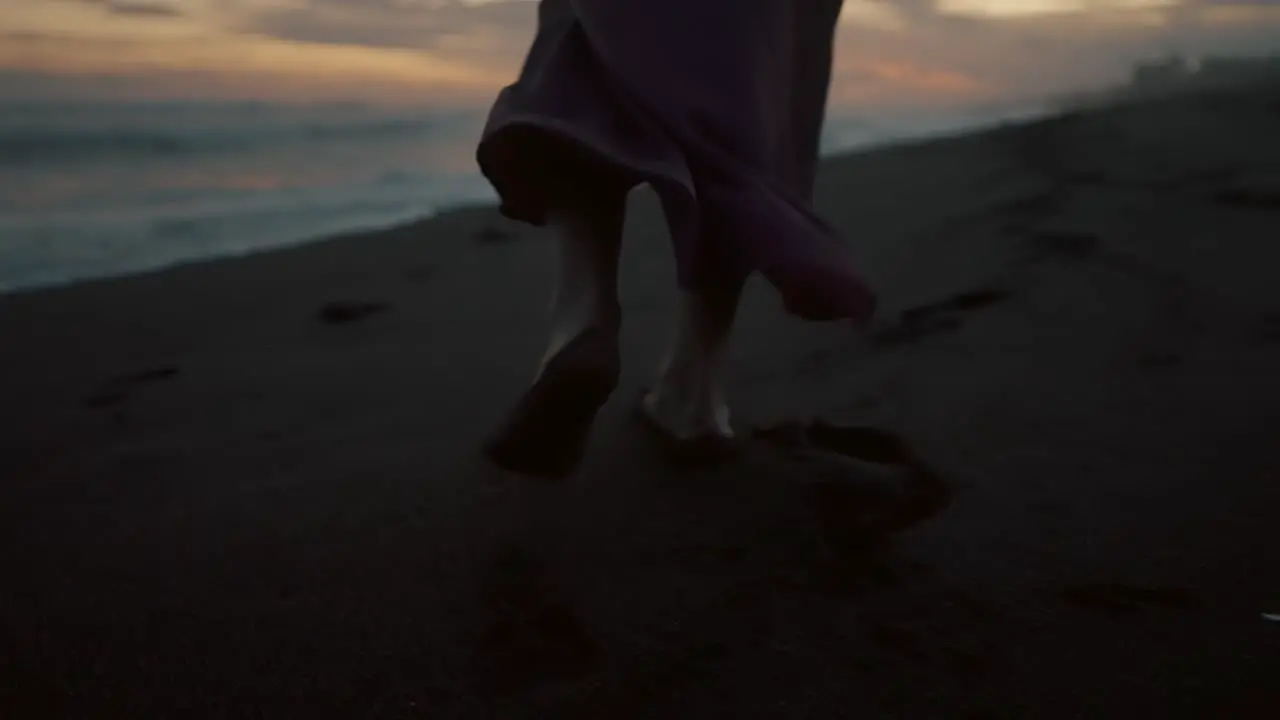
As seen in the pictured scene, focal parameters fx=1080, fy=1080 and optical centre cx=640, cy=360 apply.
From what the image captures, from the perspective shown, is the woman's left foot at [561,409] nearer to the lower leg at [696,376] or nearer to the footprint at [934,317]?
the lower leg at [696,376]

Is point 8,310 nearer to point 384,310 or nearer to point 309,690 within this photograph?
point 384,310

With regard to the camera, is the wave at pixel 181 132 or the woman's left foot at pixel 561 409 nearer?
the woman's left foot at pixel 561 409

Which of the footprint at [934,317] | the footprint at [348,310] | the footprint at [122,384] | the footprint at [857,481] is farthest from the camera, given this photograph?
the footprint at [348,310]

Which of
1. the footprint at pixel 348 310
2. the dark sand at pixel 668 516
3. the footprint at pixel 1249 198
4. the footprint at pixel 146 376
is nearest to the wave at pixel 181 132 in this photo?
the footprint at pixel 348 310

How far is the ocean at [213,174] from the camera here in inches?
147

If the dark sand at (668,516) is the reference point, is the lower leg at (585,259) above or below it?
above

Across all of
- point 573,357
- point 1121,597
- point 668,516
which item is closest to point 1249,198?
point 1121,597

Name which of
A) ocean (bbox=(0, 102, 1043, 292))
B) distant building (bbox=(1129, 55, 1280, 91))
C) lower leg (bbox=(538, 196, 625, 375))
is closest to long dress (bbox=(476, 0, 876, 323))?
lower leg (bbox=(538, 196, 625, 375))

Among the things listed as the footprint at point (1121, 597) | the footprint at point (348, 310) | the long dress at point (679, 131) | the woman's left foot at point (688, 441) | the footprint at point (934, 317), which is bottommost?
the footprint at point (348, 310)

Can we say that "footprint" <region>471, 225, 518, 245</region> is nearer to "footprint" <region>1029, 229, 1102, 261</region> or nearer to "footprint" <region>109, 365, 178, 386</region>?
"footprint" <region>109, 365, 178, 386</region>

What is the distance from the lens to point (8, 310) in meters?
2.57

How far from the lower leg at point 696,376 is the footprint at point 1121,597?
1.73ft

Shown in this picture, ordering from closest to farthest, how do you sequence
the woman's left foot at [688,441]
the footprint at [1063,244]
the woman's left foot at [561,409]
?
the woman's left foot at [561,409]
the woman's left foot at [688,441]
the footprint at [1063,244]

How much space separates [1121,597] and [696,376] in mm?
600
